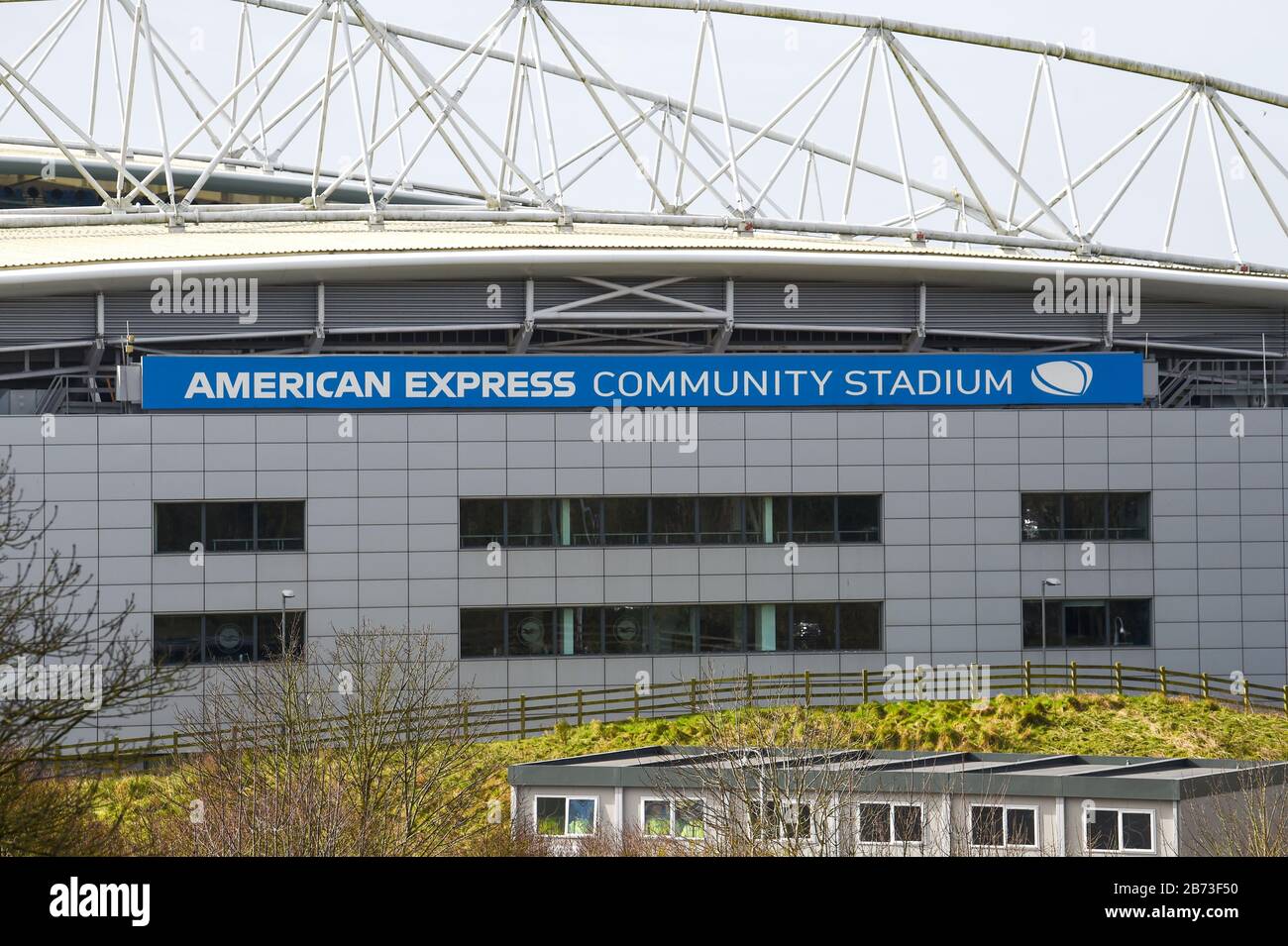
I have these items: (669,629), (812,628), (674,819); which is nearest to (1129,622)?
(812,628)

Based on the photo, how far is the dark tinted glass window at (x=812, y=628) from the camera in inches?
1438

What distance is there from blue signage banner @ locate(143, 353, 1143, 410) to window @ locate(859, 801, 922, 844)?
15.9m

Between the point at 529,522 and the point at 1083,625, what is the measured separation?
13.7 m

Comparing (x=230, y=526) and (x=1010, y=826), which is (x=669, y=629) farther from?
(x=1010, y=826)

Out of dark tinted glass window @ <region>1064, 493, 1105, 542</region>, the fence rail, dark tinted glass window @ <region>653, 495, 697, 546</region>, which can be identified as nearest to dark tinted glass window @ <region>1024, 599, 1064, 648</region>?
the fence rail

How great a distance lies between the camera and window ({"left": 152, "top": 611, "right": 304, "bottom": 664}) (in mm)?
34375

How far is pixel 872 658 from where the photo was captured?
36.4 m

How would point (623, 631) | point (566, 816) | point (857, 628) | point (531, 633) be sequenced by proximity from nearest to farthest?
point (566, 816)
point (531, 633)
point (623, 631)
point (857, 628)

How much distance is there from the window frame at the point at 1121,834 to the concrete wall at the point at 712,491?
12566mm

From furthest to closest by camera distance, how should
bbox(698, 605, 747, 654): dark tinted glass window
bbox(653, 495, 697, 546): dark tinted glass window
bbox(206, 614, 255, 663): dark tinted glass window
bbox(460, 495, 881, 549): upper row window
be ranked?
bbox(653, 495, 697, 546): dark tinted glass window < bbox(698, 605, 747, 654): dark tinted glass window < bbox(460, 495, 881, 549): upper row window < bbox(206, 614, 255, 663): dark tinted glass window

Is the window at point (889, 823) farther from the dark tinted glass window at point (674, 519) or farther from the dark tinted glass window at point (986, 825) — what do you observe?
the dark tinted glass window at point (674, 519)

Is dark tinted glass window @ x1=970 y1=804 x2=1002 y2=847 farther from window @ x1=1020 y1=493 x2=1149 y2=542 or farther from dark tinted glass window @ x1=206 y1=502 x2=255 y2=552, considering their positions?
dark tinted glass window @ x1=206 y1=502 x2=255 y2=552

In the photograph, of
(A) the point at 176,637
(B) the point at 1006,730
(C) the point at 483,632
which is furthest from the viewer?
(C) the point at 483,632

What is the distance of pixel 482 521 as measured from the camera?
3588 centimetres
